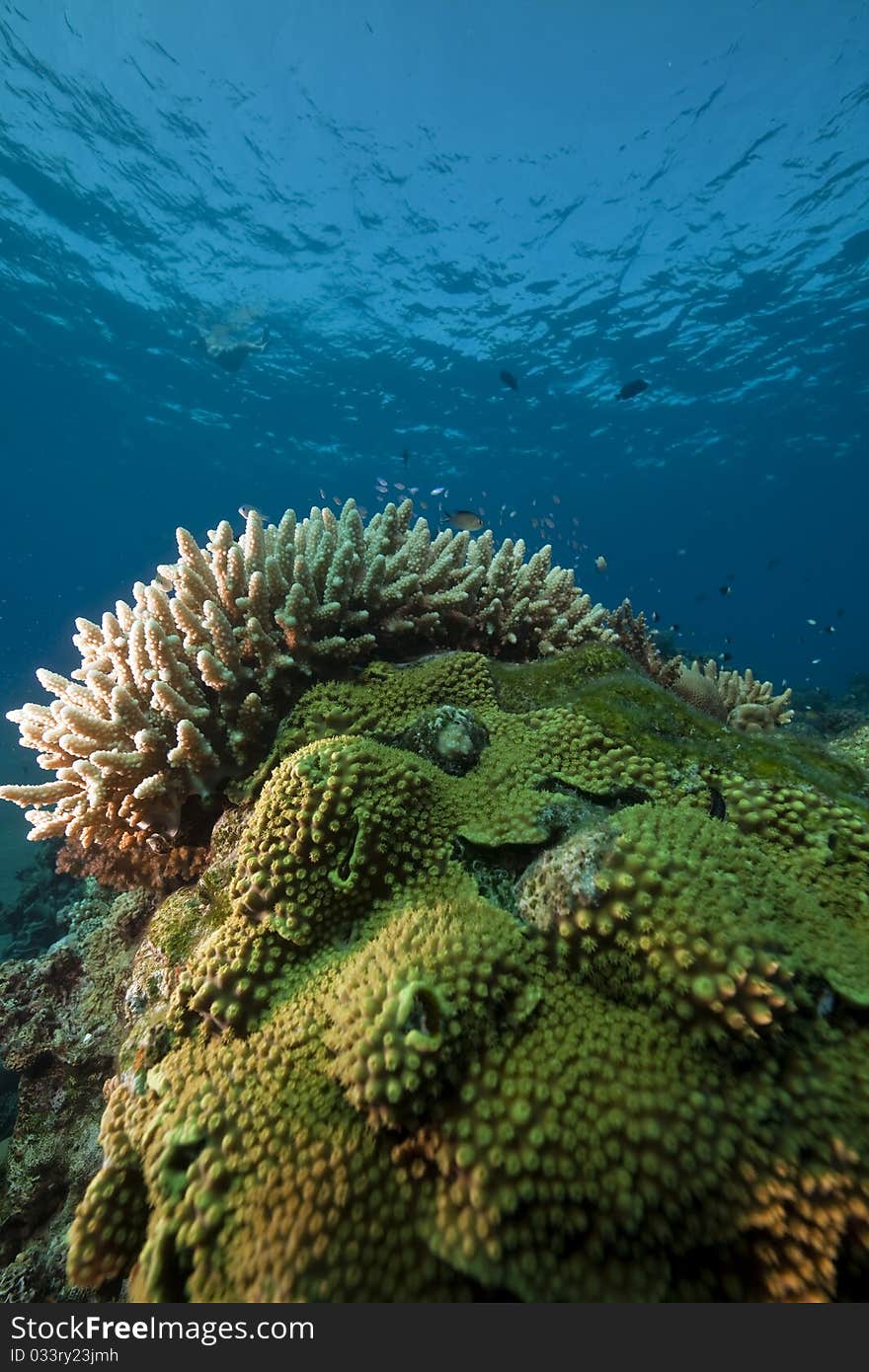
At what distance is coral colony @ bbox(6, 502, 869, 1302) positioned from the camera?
1.78 metres

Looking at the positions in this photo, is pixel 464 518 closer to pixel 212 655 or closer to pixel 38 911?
pixel 212 655

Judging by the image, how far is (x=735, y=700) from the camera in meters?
5.31

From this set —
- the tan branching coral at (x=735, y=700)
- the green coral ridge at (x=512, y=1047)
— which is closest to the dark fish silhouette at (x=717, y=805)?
the green coral ridge at (x=512, y=1047)

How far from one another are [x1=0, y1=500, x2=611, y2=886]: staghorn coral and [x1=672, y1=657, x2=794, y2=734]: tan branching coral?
0.97m

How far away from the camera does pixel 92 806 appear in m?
3.55

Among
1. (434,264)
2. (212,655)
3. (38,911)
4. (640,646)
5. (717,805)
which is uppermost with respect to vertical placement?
(434,264)

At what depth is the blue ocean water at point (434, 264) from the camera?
21359 mm

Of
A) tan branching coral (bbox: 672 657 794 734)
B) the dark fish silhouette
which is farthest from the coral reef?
the dark fish silhouette

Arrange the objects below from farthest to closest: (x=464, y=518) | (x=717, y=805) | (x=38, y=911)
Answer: (x=38, y=911) → (x=464, y=518) → (x=717, y=805)

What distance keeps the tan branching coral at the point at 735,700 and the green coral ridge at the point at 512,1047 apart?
1.48 m

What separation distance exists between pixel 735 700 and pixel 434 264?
33025 millimetres

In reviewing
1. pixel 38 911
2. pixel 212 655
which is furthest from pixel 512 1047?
pixel 38 911

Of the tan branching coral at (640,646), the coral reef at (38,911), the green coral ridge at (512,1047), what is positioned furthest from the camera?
the coral reef at (38,911)

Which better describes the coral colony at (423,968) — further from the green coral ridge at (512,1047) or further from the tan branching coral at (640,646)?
the tan branching coral at (640,646)
